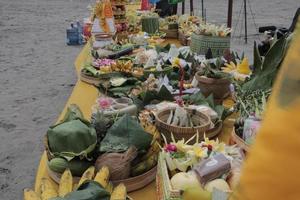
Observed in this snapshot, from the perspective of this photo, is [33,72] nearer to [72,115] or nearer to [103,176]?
[72,115]

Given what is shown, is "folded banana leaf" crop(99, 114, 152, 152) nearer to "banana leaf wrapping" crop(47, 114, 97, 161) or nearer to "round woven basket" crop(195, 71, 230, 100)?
"banana leaf wrapping" crop(47, 114, 97, 161)

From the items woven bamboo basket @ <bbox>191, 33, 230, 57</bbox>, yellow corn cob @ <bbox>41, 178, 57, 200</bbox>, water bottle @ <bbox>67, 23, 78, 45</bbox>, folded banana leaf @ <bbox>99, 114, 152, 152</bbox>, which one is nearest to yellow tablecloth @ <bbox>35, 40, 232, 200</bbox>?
yellow corn cob @ <bbox>41, 178, 57, 200</bbox>

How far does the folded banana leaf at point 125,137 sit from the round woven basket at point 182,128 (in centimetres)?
13

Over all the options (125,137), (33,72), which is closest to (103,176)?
(125,137)

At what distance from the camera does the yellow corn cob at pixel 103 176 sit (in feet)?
3.89

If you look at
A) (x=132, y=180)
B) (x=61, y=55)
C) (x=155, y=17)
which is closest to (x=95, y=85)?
(x=132, y=180)

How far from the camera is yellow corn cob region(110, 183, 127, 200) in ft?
3.78

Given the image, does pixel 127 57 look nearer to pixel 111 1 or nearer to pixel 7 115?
pixel 111 1

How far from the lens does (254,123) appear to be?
1.23m

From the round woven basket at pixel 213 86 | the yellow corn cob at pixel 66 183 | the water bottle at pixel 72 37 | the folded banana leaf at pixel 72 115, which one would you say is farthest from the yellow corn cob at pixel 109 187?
the water bottle at pixel 72 37

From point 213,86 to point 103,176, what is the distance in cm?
88

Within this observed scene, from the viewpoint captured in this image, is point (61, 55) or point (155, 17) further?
point (61, 55)

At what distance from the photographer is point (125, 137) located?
4.27 ft

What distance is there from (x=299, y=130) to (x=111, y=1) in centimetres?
292
